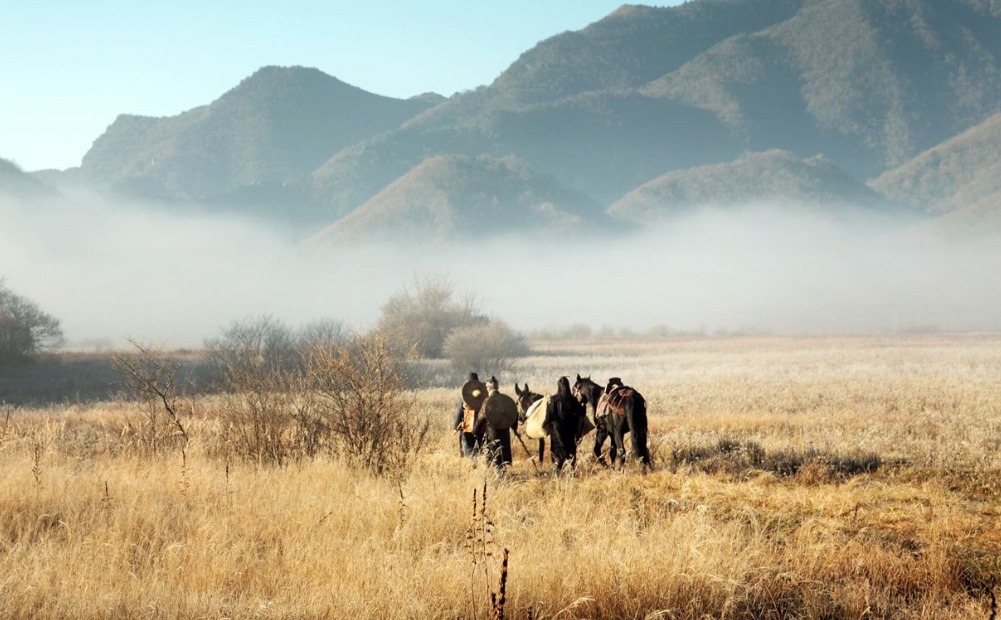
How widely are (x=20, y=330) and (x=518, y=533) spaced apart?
40.0 meters

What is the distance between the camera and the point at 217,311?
13312 centimetres

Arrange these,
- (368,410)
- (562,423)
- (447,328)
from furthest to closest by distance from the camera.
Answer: (447,328) < (368,410) < (562,423)

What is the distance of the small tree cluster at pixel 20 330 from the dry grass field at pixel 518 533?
2862 centimetres

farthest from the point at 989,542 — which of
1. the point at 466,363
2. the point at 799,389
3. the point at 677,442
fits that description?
the point at 466,363

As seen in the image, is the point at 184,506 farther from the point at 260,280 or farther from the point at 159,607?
the point at 260,280

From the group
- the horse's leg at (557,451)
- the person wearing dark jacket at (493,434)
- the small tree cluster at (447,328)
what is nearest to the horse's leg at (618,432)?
the horse's leg at (557,451)

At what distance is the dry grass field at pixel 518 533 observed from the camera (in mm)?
6133

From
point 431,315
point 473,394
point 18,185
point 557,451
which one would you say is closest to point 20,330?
point 431,315

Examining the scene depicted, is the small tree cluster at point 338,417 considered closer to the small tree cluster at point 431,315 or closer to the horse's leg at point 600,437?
the horse's leg at point 600,437

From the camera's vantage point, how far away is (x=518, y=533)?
7711 millimetres

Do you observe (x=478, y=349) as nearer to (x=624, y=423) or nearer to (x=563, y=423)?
(x=624, y=423)

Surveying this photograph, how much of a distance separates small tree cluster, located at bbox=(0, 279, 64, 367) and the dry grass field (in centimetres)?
2862

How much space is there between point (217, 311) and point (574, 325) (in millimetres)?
69409

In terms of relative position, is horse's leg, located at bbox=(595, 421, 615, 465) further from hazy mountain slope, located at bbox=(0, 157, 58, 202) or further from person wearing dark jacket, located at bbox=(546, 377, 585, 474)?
hazy mountain slope, located at bbox=(0, 157, 58, 202)
